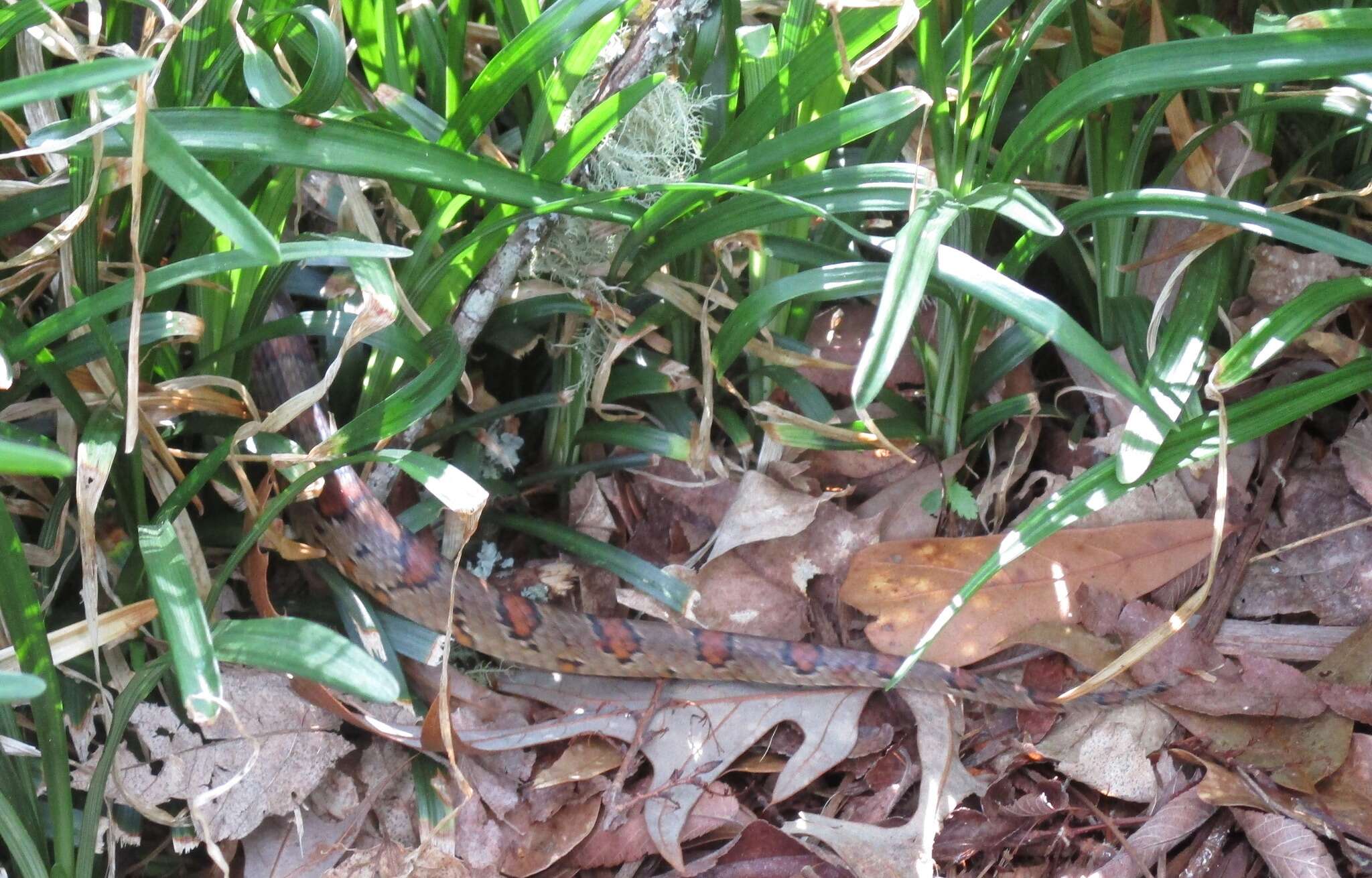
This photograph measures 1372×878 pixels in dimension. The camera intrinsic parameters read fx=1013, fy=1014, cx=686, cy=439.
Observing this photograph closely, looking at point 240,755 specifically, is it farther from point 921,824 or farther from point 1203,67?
point 1203,67

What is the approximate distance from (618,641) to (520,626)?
166 mm

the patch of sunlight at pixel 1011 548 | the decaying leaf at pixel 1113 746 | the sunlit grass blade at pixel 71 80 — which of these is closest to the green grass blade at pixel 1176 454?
the patch of sunlight at pixel 1011 548

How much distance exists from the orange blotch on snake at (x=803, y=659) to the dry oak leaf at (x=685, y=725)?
6cm

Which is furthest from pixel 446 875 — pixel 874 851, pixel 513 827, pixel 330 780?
pixel 874 851

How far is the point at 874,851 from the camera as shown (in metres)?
1.56

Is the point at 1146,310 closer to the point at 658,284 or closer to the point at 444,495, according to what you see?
the point at 658,284

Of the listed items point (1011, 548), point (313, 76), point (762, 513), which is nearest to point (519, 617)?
point (762, 513)

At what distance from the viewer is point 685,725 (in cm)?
171

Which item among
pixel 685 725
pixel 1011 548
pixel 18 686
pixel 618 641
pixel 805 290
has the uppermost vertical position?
pixel 18 686

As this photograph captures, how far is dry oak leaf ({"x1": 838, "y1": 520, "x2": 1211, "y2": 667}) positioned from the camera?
167 centimetres

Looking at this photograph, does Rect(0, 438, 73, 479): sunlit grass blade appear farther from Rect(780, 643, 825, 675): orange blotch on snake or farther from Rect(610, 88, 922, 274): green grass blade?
Rect(780, 643, 825, 675): orange blotch on snake

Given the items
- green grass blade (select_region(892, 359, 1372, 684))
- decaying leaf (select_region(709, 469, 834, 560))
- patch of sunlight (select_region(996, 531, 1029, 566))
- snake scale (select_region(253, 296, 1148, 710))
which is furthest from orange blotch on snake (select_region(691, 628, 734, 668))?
patch of sunlight (select_region(996, 531, 1029, 566))

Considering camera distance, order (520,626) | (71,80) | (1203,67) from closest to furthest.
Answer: (71,80) → (1203,67) → (520,626)

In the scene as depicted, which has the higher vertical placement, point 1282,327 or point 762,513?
point 1282,327
